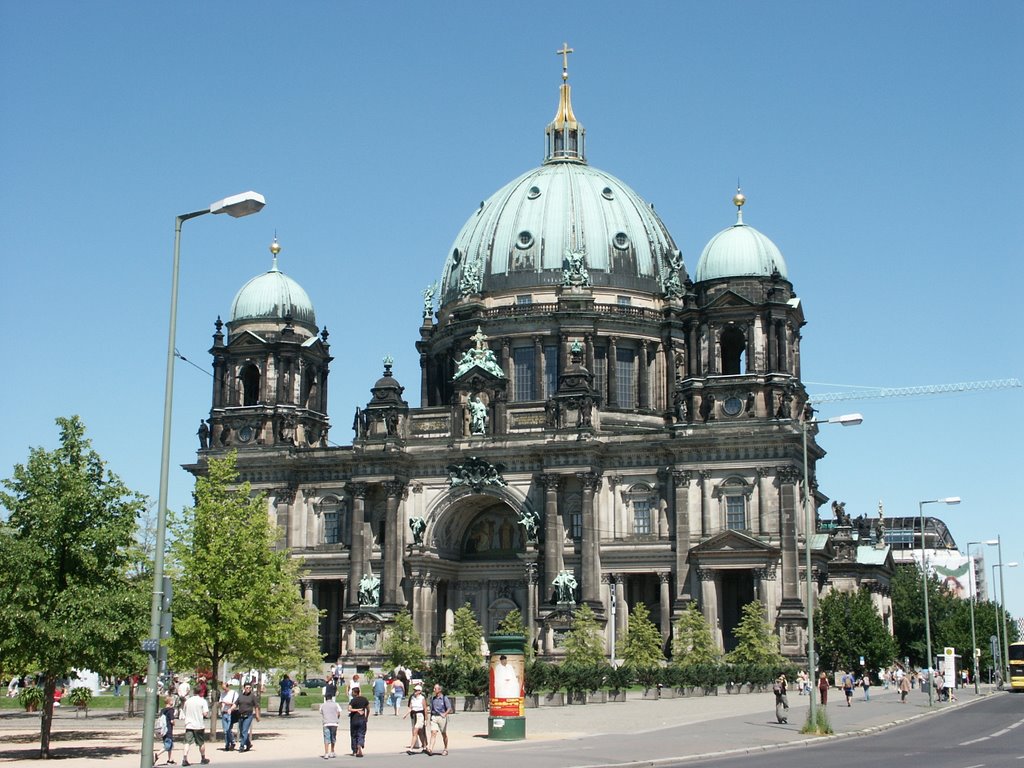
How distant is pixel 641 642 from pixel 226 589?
39.3 meters

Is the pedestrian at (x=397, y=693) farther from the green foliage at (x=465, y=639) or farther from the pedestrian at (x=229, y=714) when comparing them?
the green foliage at (x=465, y=639)

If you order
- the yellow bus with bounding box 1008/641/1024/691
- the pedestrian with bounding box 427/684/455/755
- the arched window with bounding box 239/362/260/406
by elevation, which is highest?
the arched window with bounding box 239/362/260/406

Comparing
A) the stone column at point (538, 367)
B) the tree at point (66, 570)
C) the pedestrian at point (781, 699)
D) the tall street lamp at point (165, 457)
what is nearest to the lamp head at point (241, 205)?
the tall street lamp at point (165, 457)

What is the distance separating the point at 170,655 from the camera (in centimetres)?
5062

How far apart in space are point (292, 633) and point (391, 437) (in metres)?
45.9

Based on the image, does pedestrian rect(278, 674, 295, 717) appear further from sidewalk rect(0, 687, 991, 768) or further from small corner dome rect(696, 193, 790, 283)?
small corner dome rect(696, 193, 790, 283)

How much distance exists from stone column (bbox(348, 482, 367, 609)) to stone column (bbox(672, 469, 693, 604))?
21418 millimetres

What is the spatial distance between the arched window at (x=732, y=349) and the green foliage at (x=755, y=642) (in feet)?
55.4

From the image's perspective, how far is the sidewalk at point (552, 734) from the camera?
130 ft

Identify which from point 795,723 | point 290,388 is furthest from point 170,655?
point 290,388

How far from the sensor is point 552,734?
155 ft

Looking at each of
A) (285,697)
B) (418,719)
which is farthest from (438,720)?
(285,697)

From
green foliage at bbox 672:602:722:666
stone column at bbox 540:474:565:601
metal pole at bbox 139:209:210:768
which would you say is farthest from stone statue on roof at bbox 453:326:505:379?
metal pole at bbox 139:209:210:768

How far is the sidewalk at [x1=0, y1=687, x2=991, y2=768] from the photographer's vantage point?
130 feet
